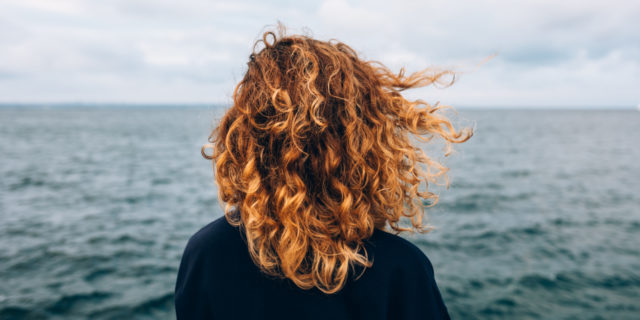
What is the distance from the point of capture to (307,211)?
176 cm

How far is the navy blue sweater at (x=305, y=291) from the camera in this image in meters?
1.68

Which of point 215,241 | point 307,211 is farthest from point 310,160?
point 215,241

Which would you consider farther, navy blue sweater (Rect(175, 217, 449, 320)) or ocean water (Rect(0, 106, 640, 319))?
ocean water (Rect(0, 106, 640, 319))

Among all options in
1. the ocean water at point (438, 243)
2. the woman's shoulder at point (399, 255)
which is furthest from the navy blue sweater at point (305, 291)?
the ocean water at point (438, 243)

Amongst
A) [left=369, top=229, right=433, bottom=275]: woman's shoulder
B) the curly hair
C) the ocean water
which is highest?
the curly hair

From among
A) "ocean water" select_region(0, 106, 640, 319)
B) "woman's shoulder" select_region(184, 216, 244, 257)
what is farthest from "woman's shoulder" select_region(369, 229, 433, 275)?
"ocean water" select_region(0, 106, 640, 319)

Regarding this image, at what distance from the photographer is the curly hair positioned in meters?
1.73

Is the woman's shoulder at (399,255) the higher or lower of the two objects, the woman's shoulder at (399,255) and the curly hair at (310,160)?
the lower

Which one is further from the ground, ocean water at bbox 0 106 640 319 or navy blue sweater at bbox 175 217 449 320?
navy blue sweater at bbox 175 217 449 320

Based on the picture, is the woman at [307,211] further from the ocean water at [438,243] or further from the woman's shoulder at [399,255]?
the ocean water at [438,243]

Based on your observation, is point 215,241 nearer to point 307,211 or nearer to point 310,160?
point 307,211

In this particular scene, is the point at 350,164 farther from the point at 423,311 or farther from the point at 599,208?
the point at 599,208

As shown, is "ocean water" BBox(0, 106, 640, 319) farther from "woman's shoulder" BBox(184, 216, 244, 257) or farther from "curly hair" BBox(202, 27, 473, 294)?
"woman's shoulder" BBox(184, 216, 244, 257)

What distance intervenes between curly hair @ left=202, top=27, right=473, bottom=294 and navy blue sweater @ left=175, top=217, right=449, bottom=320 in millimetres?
68
